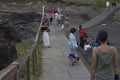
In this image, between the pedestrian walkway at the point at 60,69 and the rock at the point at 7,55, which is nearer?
the pedestrian walkway at the point at 60,69

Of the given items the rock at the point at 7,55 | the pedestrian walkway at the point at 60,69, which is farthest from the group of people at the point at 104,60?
the rock at the point at 7,55

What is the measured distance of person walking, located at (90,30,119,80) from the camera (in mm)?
7492

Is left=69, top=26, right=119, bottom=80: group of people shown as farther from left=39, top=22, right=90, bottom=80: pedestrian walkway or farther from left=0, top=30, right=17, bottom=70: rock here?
left=0, top=30, right=17, bottom=70: rock

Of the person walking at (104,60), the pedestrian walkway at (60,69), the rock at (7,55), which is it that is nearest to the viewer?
the person walking at (104,60)

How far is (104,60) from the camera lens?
7.52 meters

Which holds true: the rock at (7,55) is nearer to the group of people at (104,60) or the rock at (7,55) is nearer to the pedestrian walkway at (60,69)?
the pedestrian walkway at (60,69)

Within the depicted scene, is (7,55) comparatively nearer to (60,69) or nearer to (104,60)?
(60,69)

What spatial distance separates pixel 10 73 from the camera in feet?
21.5

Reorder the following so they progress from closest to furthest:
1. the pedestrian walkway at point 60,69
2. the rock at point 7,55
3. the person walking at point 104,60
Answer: the person walking at point 104,60
the pedestrian walkway at point 60,69
the rock at point 7,55

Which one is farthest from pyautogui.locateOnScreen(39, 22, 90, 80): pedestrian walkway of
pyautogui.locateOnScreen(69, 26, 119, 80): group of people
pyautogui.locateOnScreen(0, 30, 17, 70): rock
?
pyautogui.locateOnScreen(69, 26, 119, 80): group of people

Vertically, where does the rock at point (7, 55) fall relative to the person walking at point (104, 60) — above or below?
below

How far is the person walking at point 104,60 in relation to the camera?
749 centimetres

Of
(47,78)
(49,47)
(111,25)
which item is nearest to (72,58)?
(47,78)

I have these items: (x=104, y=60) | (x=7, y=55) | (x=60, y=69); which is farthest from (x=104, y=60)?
(x=7, y=55)
